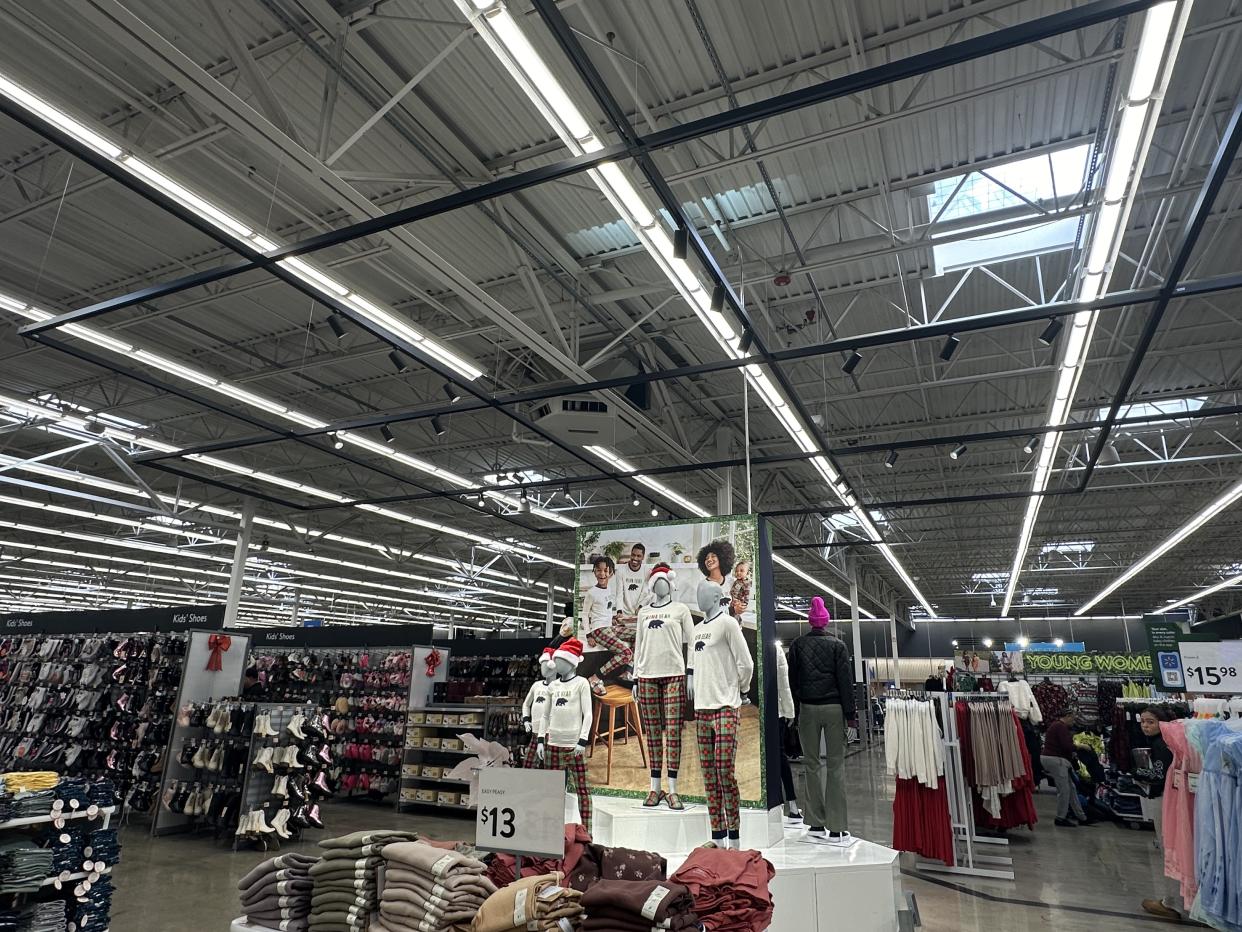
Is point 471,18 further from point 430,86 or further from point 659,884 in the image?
point 659,884

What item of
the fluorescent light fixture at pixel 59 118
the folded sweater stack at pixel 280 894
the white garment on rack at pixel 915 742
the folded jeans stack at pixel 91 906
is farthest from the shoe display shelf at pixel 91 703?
the white garment on rack at pixel 915 742

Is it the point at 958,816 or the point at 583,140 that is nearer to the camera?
the point at 583,140

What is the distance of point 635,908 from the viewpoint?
217 centimetres

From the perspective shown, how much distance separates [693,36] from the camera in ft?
16.6

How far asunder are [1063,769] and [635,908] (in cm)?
1021

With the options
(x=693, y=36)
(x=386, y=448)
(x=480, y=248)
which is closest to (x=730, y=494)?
(x=386, y=448)

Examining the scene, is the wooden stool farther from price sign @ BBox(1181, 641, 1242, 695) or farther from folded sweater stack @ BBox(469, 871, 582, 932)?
price sign @ BBox(1181, 641, 1242, 695)

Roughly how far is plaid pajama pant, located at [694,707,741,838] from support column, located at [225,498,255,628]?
10787 mm

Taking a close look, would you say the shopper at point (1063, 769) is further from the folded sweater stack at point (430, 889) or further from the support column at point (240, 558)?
the support column at point (240, 558)

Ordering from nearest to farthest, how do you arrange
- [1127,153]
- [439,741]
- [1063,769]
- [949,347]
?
[1127,153] < [949,347] < [1063,769] < [439,741]

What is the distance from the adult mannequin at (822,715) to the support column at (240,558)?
10836 millimetres

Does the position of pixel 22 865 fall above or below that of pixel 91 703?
below

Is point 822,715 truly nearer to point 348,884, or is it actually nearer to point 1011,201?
point 348,884

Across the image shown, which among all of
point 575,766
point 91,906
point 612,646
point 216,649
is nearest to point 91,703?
point 216,649
